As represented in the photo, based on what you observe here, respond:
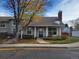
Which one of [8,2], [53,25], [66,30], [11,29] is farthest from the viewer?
[66,30]

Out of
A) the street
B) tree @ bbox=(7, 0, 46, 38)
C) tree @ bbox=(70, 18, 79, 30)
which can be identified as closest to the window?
tree @ bbox=(7, 0, 46, 38)

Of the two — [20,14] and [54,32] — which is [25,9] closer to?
[20,14]

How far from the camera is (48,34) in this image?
1994 inches

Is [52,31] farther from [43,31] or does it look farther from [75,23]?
[75,23]

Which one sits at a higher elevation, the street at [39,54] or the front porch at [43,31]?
the front porch at [43,31]

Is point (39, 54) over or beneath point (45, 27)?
beneath

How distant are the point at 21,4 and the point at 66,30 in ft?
113

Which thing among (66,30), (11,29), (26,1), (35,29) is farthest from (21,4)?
(66,30)

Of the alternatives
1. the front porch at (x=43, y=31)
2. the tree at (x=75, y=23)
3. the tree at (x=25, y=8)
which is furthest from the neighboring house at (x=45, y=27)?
the tree at (x=75, y=23)

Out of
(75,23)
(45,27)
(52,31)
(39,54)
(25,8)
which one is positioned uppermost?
(25,8)

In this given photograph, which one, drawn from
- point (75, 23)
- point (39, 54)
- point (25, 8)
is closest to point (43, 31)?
point (25, 8)

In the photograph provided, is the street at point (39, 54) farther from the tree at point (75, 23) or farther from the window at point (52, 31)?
the tree at point (75, 23)

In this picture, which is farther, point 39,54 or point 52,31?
point 52,31

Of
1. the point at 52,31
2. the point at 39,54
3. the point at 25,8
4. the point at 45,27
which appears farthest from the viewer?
the point at 52,31
